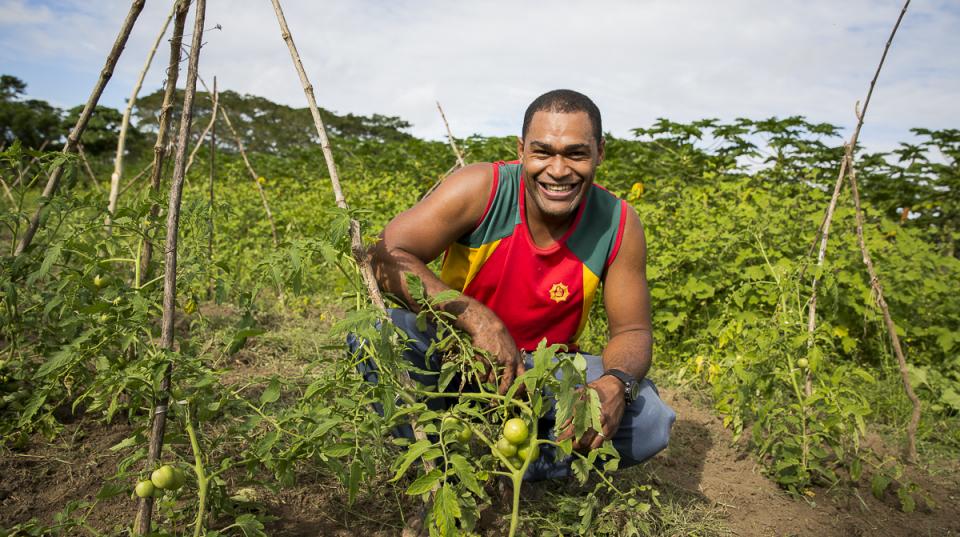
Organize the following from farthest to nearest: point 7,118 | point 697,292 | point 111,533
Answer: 1. point 7,118
2. point 697,292
3. point 111,533

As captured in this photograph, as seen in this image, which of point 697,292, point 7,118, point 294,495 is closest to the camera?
point 294,495

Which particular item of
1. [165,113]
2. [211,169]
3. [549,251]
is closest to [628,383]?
[549,251]

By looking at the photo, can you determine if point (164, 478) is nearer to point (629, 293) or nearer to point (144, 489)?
point (144, 489)

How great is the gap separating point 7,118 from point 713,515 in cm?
1790

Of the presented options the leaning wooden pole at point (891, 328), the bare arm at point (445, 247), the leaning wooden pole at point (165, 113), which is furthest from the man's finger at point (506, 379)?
the leaning wooden pole at point (891, 328)

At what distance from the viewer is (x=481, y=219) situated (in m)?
2.43

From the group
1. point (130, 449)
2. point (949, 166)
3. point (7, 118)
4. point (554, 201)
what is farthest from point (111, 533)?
point (7, 118)

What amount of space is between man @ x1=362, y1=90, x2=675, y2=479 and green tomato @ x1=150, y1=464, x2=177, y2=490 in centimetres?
83

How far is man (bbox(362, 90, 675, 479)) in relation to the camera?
2240 mm

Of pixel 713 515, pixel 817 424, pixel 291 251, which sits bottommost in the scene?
pixel 713 515

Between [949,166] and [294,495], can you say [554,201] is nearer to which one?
[294,495]

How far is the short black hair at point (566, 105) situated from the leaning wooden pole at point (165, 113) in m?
1.18

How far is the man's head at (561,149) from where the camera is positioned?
2.31 meters

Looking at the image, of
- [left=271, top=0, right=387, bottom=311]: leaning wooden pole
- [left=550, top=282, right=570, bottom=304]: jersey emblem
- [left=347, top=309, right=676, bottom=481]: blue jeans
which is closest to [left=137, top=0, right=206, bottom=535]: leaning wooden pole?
[left=271, top=0, right=387, bottom=311]: leaning wooden pole
